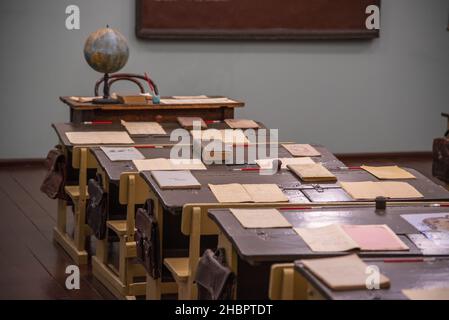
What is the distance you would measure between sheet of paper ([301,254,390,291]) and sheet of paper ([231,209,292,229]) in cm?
69

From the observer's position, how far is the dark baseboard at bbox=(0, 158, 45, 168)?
34.0ft

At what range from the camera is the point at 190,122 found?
7969 millimetres

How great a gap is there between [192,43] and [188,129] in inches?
117

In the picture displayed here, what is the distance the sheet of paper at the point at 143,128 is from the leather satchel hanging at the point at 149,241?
185 centimetres

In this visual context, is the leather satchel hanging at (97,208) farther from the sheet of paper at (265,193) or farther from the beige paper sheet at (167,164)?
the sheet of paper at (265,193)

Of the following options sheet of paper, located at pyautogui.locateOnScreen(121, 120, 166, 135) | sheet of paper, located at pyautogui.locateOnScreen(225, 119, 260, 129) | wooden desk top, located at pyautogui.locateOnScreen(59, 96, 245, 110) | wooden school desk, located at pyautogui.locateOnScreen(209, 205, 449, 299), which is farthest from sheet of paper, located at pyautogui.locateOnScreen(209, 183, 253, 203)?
wooden desk top, located at pyautogui.locateOnScreen(59, 96, 245, 110)

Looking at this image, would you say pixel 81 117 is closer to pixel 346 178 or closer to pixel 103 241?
→ pixel 103 241

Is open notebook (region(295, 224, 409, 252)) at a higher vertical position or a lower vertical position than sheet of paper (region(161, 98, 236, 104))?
lower

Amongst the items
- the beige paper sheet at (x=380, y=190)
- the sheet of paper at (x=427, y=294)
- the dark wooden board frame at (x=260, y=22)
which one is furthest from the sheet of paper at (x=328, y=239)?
the dark wooden board frame at (x=260, y=22)

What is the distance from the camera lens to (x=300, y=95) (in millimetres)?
11172

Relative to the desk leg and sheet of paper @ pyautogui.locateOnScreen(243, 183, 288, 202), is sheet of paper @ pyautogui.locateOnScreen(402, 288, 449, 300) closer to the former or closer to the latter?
the desk leg

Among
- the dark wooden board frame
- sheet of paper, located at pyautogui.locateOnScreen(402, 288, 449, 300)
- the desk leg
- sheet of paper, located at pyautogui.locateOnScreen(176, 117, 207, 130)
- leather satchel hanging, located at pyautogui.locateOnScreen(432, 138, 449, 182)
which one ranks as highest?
the dark wooden board frame

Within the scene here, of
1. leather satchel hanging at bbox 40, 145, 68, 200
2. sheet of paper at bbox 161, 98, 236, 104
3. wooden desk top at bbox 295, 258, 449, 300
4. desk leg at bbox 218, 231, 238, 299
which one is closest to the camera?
wooden desk top at bbox 295, 258, 449, 300

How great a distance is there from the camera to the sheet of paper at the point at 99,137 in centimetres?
724
